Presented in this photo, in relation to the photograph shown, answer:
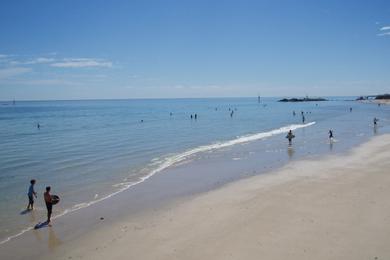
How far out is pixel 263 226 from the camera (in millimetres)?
13164

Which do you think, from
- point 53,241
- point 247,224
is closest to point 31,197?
point 53,241

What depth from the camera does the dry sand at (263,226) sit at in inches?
442

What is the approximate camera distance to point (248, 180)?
20.8 m

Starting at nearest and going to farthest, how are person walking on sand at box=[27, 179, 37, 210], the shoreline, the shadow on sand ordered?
the shoreline
the shadow on sand
person walking on sand at box=[27, 179, 37, 210]

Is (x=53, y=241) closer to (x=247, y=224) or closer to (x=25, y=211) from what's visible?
(x=25, y=211)

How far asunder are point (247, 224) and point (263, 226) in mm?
575

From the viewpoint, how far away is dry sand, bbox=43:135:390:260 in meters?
11.2

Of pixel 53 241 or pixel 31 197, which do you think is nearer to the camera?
pixel 53 241

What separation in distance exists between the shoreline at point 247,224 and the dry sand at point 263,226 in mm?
27

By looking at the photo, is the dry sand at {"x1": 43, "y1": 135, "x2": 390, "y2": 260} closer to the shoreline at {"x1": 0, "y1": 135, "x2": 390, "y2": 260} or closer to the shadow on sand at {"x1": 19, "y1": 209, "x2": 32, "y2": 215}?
the shoreline at {"x1": 0, "y1": 135, "x2": 390, "y2": 260}

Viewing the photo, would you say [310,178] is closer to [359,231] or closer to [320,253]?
[359,231]

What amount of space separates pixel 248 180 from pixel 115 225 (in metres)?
8.61

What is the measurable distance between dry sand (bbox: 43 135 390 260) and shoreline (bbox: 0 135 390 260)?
3cm

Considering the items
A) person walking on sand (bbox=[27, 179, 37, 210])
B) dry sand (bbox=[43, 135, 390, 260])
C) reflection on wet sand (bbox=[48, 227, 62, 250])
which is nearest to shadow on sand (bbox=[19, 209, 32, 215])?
person walking on sand (bbox=[27, 179, 37, 210])
